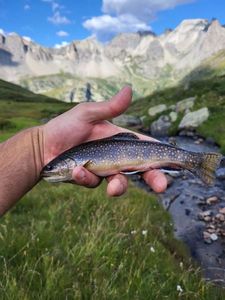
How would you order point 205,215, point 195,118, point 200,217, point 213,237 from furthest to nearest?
point 195,118
point 205,215
point 200,217
point 213,237

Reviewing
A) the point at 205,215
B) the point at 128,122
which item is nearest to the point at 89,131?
the point at 205,215

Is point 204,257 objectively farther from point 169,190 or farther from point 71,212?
point 169,190

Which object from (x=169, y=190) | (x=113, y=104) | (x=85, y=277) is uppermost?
(x=113, y=104)

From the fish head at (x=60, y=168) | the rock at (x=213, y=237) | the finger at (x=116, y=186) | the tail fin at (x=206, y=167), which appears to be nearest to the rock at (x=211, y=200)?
Answer: the rock at (x=213, y=237)

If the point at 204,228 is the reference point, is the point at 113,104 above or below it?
above

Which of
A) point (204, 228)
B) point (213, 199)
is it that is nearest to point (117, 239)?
point (204, 228)

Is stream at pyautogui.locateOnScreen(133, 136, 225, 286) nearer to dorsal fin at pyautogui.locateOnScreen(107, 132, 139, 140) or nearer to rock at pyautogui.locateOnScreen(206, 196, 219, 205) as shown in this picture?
rock at pyautogui.locateOnScreen(206, 196, 219, 205)

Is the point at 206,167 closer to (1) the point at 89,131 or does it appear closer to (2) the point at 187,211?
(1) the point at 89,131

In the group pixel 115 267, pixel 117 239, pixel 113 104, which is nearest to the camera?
pixel 113 104
